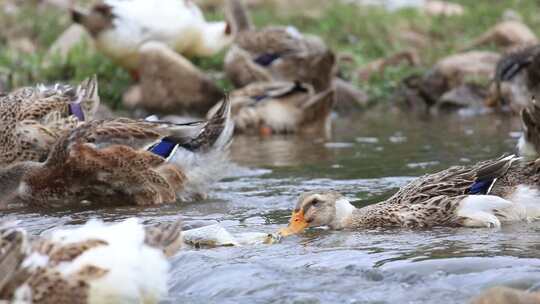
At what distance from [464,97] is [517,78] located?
1243 mm

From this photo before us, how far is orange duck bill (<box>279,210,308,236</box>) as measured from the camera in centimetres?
745

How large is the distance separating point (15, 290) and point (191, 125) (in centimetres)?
415

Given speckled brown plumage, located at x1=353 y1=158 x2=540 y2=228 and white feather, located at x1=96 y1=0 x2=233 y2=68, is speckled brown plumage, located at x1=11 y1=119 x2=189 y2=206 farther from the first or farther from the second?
white feather, located at x1=96 y1=0 x2=233 y2=68

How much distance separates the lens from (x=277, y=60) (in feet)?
49.8

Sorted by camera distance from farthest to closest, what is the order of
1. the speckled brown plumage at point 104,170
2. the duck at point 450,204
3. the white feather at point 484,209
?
1. the speckled brown plumage at point 104,170
2. the duck at point 450,204
3. the white feather at point 484,209

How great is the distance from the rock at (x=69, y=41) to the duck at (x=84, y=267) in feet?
36.6

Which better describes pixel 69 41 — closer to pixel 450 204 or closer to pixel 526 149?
pixel 526 149

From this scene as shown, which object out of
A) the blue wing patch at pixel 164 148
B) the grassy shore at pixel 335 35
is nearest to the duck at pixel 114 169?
the blue wing patch at pixel 164 148

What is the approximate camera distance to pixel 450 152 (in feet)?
37.6

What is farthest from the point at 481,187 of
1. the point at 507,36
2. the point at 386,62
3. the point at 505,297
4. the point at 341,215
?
the point at 507,36

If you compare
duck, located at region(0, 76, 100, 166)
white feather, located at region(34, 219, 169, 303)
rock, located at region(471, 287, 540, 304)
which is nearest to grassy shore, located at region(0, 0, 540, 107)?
duck, located at region(0, 76, 100, 166)

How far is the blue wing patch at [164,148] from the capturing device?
9.02 meters

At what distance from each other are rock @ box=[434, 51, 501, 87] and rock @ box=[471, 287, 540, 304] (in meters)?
10.8

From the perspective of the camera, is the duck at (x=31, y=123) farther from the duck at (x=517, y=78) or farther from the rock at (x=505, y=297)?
the duck at (x=517, y=78)
